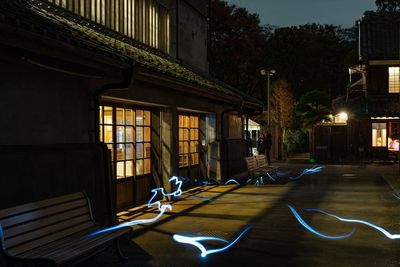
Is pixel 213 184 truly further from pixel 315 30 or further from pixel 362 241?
pixel 315 30

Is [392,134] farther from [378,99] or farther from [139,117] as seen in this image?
[139,117]

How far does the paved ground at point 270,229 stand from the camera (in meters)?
7.48

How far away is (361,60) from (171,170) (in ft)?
72.1

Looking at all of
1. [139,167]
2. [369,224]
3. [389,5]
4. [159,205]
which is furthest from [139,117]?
[389,5]

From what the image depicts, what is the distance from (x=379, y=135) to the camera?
1232 inches

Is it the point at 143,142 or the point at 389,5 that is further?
the point at 389,5

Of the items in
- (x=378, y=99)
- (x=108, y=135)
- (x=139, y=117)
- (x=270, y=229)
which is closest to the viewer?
(x=270, y=229)

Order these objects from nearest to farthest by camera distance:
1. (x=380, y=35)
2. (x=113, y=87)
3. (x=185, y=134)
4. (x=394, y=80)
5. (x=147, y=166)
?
(x=113, y=87), (x=147, y=166), (x=185, y=134), (x=394, y=80), (x=380, y=35)

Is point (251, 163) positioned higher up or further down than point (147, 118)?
further down

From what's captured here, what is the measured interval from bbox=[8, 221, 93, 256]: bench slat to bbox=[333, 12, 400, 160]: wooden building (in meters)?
25.4

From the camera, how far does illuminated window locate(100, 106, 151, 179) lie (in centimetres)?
1148

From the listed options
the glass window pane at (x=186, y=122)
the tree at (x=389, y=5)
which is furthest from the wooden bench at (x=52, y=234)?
the tree at (x=389, y=5)

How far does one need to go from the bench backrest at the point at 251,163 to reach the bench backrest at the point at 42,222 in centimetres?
1141

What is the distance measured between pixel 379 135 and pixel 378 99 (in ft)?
8.32
